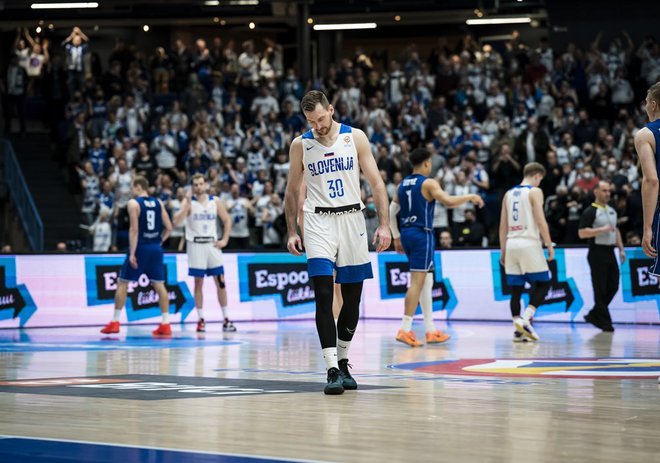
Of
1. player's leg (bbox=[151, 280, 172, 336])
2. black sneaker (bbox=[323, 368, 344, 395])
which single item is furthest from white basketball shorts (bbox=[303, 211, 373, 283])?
player's leg (bbox=[151, 280, 172, 336])

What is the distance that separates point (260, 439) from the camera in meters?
6.15

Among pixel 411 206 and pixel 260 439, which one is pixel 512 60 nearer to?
pixel 411 206

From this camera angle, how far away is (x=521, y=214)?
15.7 metres

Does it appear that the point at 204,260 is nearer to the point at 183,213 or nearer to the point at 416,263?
the point at 183,213

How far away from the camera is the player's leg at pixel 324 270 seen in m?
8.85

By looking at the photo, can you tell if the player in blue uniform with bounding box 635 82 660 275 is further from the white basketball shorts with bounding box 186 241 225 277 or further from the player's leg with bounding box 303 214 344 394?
the white basketball shorts with bounding box 186 241 225 277

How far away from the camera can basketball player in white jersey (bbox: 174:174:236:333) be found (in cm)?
1797

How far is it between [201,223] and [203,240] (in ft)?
0.83

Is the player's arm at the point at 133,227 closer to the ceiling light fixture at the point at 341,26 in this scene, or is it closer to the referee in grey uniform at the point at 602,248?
the referee in grey uniform at the point at 602,248

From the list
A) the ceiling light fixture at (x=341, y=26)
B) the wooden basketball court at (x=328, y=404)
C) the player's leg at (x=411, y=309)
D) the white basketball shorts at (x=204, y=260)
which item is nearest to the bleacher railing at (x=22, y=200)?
the white basketball shorts at (x=204, y=260)

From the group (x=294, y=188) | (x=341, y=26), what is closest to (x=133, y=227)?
(x=294, y=188)

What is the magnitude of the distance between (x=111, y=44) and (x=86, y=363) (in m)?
28.2

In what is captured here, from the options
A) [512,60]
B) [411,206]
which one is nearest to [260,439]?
[411,206]

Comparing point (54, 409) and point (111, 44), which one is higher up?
point (111, 44)
